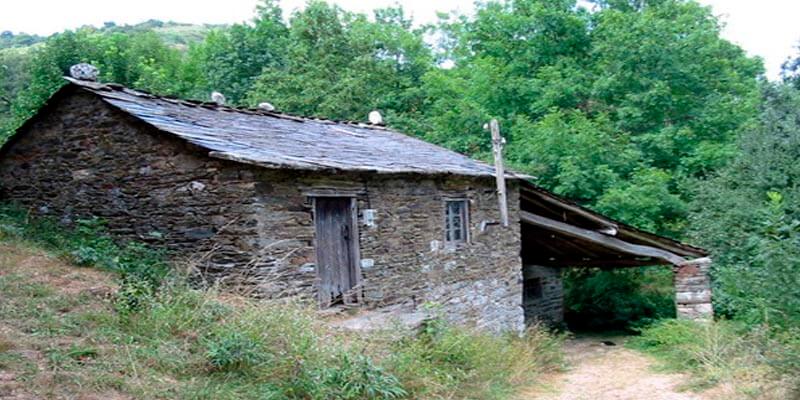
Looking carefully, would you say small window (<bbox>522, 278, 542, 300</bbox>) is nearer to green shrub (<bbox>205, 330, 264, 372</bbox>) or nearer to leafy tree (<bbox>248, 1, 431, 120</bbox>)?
leafy tree (<bbox>248, 1, 431, 120</bbox>)

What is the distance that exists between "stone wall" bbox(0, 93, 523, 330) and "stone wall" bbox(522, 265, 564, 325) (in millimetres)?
3851

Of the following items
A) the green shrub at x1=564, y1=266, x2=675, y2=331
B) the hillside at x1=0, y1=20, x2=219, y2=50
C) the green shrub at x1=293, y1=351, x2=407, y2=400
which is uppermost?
the hillside at x1=0, y1=20, x2=219, y2=50

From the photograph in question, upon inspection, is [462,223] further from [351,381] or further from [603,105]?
[603,105]

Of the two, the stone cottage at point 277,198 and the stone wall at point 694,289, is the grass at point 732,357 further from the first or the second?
the stone cottage at point 277,198

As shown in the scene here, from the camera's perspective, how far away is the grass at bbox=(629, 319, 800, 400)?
6.75 metres

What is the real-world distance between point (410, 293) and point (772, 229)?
17.4 feet

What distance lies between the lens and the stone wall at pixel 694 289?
38.8 feet

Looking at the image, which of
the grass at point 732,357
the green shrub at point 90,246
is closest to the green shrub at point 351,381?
the green shrub at point 90,246

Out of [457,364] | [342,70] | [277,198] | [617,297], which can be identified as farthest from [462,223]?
[342,70]

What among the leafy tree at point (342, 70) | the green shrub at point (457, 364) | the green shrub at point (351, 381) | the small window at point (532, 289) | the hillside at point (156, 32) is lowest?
the small window at point (532, 289)

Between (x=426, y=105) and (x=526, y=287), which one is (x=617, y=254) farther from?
(x=426, y=105)

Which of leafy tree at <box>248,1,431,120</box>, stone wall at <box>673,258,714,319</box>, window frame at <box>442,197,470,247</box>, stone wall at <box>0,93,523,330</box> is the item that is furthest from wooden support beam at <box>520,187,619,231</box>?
leafy tree at <box>248,1,431,120</box>

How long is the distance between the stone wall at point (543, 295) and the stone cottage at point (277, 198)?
115 inches

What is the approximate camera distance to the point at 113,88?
8633 mm
